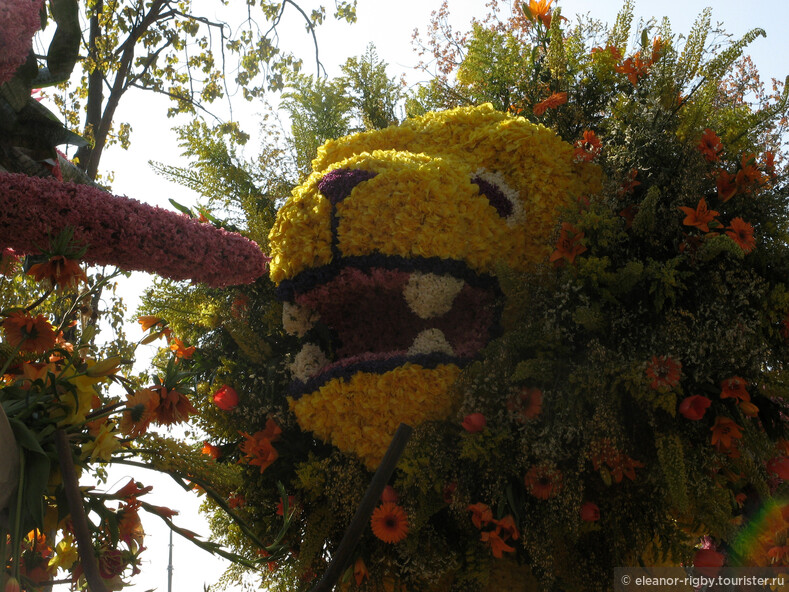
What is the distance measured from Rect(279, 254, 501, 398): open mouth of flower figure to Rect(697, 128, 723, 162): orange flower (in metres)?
0.96

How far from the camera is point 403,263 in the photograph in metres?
2.82

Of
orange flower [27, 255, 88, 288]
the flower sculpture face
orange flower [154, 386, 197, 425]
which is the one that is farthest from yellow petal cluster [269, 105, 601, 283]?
orange flower [154, 386, 197, 425]

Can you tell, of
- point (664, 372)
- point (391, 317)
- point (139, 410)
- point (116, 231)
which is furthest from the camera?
point (391, 317)

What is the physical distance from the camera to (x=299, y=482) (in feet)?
10.0

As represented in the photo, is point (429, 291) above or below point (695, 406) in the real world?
above

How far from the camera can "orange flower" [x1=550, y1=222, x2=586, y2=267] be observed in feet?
9.31

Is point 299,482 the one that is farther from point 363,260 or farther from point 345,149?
point 345,149

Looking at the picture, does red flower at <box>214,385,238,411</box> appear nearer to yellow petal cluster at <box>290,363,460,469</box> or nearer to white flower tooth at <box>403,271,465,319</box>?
yellow petal cluster at <box>290,363,460,469</box>

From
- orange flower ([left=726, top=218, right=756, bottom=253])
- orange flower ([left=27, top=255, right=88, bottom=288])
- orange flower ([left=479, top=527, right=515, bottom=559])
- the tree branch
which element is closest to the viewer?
the tree branch

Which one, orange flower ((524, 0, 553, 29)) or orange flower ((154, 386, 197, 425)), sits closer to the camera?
orange flower ((154, 386, 197, 425))

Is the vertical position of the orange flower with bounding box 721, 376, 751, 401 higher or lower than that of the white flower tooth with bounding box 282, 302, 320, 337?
lower

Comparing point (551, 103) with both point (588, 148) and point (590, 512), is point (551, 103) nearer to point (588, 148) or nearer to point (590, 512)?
point (588, 148)

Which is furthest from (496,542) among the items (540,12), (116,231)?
(540,12)

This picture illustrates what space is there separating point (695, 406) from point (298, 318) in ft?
4.80
